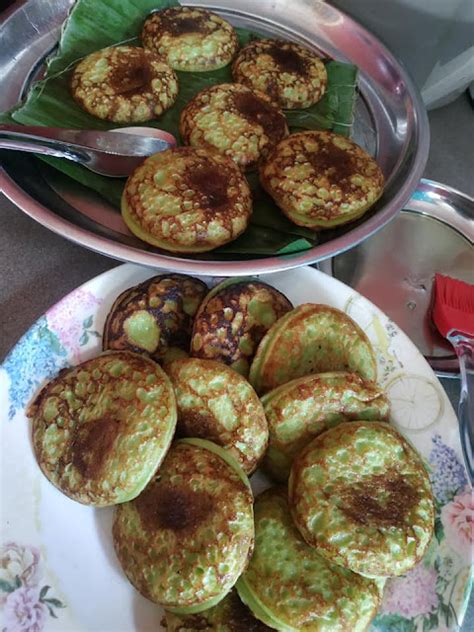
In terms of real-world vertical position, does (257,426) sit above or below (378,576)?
above

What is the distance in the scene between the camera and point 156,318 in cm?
123

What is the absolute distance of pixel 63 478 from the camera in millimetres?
1053

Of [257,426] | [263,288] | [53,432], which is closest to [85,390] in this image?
[53,432]

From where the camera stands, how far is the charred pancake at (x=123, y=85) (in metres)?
1.61

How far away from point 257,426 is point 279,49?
4.23 feet

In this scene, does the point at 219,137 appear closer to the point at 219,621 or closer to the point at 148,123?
the point at 148,123

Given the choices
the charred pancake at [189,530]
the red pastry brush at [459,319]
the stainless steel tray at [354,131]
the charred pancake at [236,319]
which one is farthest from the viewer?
the red pastry brush at [459,319]

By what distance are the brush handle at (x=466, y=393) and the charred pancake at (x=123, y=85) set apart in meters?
1.07

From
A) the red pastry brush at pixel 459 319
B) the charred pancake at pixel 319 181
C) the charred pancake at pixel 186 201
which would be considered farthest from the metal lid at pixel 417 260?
the charred pancake at pixel 186 201

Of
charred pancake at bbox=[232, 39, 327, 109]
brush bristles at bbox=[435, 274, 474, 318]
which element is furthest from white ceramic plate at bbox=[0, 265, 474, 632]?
charred pancake at bbox=[232, 39, 327, 109]

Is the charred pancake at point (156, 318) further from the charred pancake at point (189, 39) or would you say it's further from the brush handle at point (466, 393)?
the charred pancake at point (189, 39)

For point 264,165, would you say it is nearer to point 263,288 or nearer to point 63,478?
point 263,288

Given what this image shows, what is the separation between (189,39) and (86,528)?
1.46 m

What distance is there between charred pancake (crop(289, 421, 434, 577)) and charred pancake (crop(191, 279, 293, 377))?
0.86 feet
